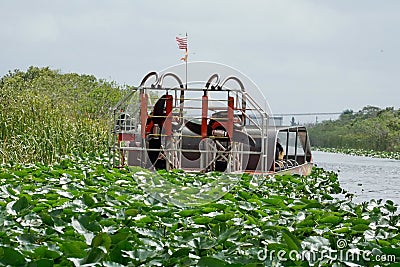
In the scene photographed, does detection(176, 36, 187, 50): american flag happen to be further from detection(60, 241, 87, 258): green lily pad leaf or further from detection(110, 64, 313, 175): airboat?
detection(60, 241, 87, 258): green lily pad leaf

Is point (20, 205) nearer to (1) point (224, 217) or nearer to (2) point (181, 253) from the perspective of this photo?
(1) point (224, 217)

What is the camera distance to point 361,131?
30797 millimetres

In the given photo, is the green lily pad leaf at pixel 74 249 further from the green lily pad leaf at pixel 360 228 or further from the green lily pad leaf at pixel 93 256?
the green lily pad leaf at pixel 360 228

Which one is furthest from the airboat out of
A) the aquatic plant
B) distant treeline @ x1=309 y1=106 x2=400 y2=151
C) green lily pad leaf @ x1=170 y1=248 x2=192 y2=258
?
distant treeline @ x1=309 y1=106 x2=400 y2=151

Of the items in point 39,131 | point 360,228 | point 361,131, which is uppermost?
point 361,131

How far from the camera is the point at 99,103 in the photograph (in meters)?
23.0

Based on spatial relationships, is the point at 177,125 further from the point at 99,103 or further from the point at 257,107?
the point at 99,103

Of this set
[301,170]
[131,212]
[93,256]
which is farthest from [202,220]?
[301,170]

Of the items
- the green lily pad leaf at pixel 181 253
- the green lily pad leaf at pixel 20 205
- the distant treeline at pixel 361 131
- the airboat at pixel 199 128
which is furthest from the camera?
the distant treeline at pixel 361 131

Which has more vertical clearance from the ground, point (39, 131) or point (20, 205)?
point (39, 131)

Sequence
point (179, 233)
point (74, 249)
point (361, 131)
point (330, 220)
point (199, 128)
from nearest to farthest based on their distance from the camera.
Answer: point (74, 249)
point (179, 233)
point (330, 220)
point (199, 128)
point (361, 131)

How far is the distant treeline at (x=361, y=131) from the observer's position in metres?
29.0

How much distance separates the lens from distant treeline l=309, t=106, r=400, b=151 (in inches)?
1140

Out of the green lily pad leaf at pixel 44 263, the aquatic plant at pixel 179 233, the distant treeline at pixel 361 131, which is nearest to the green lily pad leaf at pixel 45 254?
the aquatic plant at pixel 179 233
